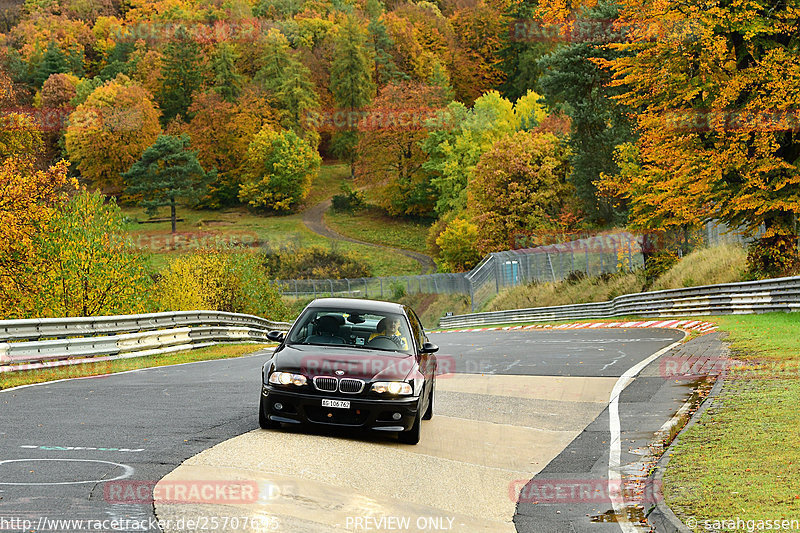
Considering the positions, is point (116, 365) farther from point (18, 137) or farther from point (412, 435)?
point (18, 137)

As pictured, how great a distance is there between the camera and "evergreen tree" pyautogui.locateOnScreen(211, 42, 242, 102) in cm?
15425

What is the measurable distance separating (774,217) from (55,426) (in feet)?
82.8

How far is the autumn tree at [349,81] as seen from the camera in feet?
477

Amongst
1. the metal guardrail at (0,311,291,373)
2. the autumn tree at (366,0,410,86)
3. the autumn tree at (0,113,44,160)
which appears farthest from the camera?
the autumn tree at (366,0,410,86)

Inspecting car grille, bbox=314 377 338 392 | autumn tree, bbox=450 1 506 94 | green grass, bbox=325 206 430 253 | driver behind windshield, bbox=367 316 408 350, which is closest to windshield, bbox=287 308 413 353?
driver behind windshield, bbox=367 316 408 350

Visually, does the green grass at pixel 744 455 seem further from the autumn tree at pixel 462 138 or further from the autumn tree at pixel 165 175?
the autumn tree at pixel 165 175

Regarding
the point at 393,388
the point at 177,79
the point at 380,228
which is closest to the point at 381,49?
the point at 177,79

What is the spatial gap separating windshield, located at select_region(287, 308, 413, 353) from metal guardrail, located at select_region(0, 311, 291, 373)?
315 inches

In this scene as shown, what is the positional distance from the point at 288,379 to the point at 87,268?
21.1 m

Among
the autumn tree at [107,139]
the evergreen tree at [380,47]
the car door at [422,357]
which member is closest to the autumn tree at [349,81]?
the evergreen tree at [380,47]

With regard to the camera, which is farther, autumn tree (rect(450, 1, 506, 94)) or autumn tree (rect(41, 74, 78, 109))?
autumn tree (rect(450, 1, 506, 94))

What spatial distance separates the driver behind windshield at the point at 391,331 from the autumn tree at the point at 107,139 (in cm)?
12286

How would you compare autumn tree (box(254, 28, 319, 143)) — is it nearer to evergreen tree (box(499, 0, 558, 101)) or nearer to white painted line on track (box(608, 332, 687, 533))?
evergreen tree (box(499, 0, 558, 101))

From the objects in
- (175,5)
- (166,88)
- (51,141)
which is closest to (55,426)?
(51,141)
